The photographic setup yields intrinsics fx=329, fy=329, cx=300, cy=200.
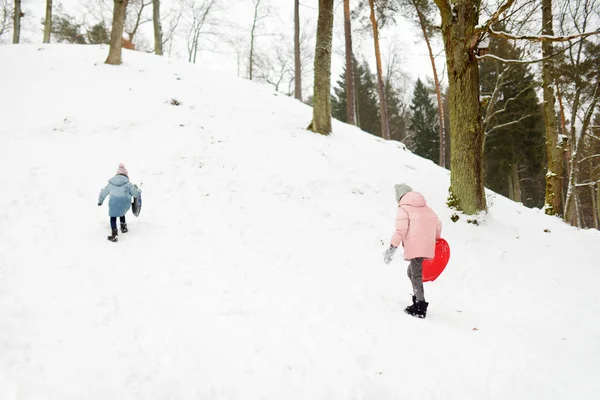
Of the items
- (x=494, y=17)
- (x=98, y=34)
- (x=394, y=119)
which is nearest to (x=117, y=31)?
(x=494, y=17)

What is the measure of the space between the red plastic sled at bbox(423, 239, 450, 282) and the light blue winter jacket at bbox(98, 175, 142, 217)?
201 inches

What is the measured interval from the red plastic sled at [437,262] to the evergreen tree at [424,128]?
29688mm

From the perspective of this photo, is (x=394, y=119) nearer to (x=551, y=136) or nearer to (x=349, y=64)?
(x=349, y=64)

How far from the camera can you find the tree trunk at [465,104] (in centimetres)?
706

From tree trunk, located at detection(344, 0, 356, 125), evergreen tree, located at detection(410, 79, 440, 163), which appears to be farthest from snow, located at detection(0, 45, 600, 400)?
evergreen tree, located at detection(410, 79, 440, 163)

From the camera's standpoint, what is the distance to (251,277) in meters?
4.94

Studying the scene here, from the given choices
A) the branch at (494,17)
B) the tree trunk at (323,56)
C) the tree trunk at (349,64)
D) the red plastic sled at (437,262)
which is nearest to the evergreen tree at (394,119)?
the tree trunk at (349,64)

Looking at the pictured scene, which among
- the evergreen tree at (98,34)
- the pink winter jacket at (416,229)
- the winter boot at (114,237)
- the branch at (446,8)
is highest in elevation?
the evergreen tree at (98,34)

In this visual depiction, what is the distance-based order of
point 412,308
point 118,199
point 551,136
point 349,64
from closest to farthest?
point 412,308, point 118,199, point 551,136, point 349,64

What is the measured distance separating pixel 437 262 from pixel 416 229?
648 mm

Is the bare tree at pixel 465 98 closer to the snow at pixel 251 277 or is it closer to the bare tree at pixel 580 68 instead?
the snow at pixel 251 277

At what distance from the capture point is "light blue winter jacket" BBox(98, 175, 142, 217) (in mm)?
5785

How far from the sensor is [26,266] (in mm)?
4527

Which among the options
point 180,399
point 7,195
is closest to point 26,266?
point 7,195
